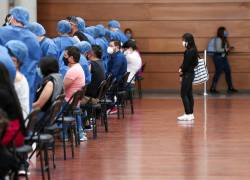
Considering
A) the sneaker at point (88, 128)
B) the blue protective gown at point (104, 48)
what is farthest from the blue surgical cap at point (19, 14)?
the blue protective gown at point (104, 48)

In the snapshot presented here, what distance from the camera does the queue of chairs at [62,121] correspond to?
22.2 feet

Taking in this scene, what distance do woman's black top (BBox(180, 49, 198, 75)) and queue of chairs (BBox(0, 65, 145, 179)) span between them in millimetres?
1092

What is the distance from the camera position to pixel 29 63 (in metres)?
8.94

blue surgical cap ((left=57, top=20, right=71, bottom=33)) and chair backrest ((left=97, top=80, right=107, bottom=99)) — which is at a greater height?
blue surgical cap ((left=57, top=20, right=71, bottom=33))

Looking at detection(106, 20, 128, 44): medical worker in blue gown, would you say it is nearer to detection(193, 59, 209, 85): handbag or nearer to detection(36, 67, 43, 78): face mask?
detection(193, 59, 209, 85): handbag

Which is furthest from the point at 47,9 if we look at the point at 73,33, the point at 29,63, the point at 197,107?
the point at 29,63

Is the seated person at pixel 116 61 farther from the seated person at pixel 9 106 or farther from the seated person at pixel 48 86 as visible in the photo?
the seated person at pixel 9 106

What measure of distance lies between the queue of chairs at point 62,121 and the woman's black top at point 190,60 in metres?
1.09

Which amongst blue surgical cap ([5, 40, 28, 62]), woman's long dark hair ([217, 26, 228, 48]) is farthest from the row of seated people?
woman's long dark hair ([217, 26, 228, 48])

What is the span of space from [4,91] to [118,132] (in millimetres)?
6290

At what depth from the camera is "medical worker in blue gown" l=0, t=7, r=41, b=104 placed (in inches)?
350

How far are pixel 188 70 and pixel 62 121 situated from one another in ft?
16.3

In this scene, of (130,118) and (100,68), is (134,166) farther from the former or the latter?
(130,118)

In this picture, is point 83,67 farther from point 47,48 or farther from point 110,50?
point 110,50
